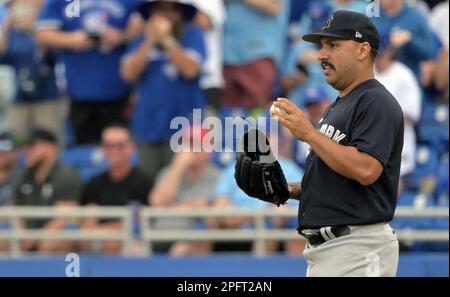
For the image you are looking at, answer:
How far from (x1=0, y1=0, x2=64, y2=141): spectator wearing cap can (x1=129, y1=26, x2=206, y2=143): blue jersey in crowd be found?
0.92m

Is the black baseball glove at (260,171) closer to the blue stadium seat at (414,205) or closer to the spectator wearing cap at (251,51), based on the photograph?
the blue stadium seat at (414,205)

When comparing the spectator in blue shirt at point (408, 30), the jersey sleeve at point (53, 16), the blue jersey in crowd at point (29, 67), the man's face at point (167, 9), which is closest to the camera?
the man's face at point (167, 9)

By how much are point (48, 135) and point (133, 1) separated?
1.46 metres

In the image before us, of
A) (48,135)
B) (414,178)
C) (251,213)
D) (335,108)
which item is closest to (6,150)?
(48,135)

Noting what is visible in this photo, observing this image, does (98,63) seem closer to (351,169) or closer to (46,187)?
(46,187)

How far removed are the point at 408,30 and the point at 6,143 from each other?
386 centimetres

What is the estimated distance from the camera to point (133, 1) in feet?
29.3

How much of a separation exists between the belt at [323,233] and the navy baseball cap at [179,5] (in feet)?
14.3

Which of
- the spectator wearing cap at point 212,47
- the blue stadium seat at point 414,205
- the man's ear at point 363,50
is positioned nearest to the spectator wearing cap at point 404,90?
the blue stadium seat at point 414,205

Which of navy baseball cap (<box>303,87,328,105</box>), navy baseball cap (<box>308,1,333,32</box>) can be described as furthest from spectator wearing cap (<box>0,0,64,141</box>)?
navy baseball cap (<box>308,1,333,32</box>)

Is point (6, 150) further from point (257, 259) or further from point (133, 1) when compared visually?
point (257, 259)

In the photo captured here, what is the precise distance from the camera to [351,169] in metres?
4.19

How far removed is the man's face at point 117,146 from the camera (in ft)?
27.7

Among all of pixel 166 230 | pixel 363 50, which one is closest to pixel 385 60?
pixel 166 230
